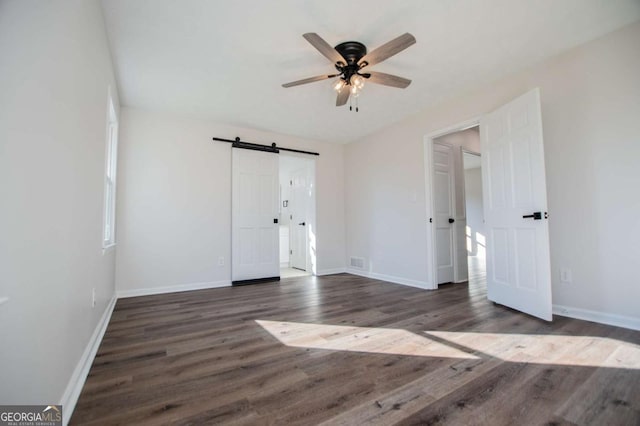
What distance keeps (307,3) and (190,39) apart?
1056mm

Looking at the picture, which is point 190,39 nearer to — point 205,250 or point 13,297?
point 13,297

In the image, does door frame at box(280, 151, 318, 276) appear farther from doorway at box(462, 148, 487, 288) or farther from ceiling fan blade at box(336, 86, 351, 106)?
doorway at box(462, 148, 487, 288)

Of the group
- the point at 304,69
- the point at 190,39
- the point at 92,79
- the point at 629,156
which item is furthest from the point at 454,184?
the point at 92,79

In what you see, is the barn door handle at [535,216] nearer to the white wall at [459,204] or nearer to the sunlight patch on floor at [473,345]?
the sunlight patch on floor at [473,345]

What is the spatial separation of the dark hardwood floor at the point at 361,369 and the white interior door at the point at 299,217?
2558 millimetres

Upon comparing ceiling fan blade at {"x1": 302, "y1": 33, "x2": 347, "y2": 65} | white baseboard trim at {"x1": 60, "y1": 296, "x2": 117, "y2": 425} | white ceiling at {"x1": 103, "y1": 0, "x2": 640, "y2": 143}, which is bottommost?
white baseboard trim at {"x1": 60, "y1": 296, "x2": 117, "y2": 425}

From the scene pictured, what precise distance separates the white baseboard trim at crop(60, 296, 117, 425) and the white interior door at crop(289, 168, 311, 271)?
11.2 ft

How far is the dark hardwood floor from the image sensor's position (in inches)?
49.3

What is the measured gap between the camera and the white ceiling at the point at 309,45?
199 cm

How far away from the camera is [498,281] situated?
2900 mm

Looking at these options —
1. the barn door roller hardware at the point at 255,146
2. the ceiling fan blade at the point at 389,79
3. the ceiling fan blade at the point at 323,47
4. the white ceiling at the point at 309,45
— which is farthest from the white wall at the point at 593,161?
the barn door roller hardware at the point at 255,146

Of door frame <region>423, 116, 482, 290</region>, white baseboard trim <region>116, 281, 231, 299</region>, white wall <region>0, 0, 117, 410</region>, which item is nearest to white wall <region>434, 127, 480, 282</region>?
door frame <region>423, 116, 482, 290</region>

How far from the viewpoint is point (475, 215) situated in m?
8.04
